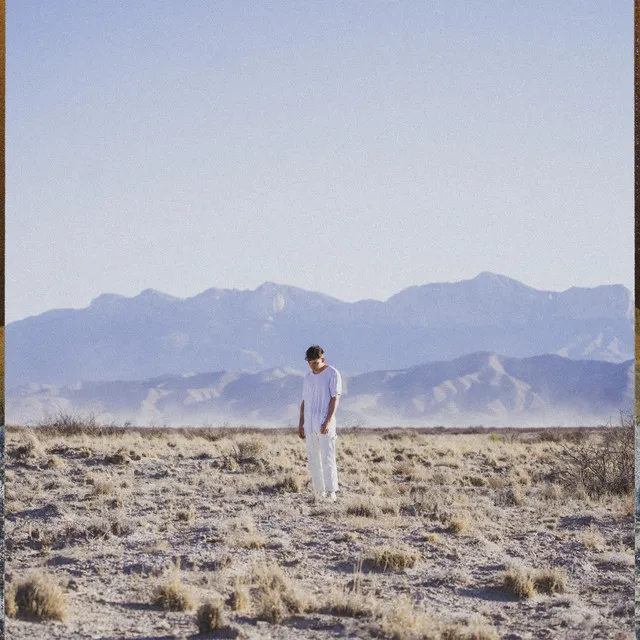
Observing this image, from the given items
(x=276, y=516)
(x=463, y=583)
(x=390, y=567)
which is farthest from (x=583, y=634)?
(x=276, y=516)

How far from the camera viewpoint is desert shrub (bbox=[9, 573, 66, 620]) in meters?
6.05

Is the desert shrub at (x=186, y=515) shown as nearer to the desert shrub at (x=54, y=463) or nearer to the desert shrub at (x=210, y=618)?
the desert shrub at (x=210, y=618)

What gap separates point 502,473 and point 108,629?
12742 millimetres

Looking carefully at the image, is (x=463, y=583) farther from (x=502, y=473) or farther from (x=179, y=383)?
(x=179, y=383)

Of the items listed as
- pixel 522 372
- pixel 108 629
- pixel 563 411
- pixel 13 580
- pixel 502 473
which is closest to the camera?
pixel 108 629

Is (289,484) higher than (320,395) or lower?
lower

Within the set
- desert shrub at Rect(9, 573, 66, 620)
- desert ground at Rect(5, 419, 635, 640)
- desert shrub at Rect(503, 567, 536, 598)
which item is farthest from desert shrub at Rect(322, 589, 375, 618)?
desert shrub at Rect(9, 573, 66, 620)

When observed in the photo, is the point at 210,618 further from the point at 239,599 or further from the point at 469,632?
the point at 469,632

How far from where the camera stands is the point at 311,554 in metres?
8.52

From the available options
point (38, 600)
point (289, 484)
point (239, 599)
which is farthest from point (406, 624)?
point (289, 484)

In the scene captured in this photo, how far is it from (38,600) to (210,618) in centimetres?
121

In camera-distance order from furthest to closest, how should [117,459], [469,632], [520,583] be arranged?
[117,459] → [520,583] → [469,632]

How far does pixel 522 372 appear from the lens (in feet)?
→ 587

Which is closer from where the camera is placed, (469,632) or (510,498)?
(469,632)
